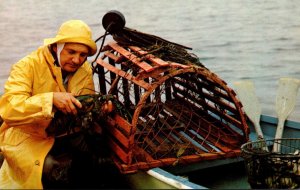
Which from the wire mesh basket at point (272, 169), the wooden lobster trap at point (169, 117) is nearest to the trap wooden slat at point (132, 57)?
the wooden lobster trap at point (169, 117)

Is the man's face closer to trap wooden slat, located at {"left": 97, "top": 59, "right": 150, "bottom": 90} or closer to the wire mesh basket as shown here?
trap wooden slat, located at {"left": 97, "top": 59, "right": 150, "bottom": 90}

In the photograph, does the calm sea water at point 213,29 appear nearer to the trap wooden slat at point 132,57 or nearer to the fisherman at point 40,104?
the trap wooden slat at point 132,57

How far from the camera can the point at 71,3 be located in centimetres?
3684

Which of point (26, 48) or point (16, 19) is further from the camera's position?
point (16, 19)

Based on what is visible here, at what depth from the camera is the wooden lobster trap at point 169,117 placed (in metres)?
3.85

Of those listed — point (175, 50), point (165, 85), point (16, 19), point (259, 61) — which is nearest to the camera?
point (175, 50)

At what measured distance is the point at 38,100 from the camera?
3.58 metres

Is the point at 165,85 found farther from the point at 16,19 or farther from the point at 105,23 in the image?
the point at 16,19

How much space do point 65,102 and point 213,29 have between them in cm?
2078

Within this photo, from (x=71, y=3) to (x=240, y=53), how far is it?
22129 millimetres

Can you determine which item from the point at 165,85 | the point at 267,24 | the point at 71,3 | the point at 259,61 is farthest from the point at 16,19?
the point at 165,85

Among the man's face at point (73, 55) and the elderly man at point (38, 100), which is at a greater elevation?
the man's face at point (73, 55)

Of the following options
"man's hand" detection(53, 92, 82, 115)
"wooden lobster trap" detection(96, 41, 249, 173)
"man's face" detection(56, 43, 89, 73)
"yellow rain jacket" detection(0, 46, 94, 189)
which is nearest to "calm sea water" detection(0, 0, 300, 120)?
"wooden lobster trap" detection(96, 41, 249, 173)

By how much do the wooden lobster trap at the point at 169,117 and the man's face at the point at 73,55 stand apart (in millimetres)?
412
